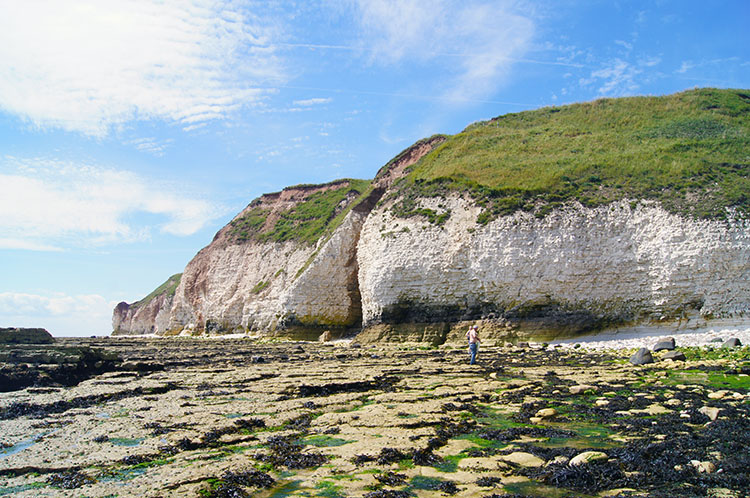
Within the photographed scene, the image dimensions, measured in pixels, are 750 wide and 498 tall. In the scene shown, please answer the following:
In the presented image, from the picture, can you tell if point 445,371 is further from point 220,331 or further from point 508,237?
Answer: point 220,331

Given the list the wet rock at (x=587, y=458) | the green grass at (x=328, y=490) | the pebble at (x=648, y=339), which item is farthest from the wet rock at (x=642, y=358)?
the green grass at (x=328, y=490)

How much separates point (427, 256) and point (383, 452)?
24009 mm

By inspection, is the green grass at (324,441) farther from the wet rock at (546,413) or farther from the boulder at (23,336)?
the boulder at (23,336)

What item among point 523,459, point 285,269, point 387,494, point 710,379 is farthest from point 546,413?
point 285,269

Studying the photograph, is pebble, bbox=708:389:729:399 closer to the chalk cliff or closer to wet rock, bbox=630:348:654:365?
wet rock, bbox=630:348:654:365

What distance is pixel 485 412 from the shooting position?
29.0 ft

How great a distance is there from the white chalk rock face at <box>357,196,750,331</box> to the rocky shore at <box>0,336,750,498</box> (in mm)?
11335

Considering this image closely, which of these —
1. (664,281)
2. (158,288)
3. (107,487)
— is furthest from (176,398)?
(158,288)

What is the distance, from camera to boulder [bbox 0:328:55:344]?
3278 cm

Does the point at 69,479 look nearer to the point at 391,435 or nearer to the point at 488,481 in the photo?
the point at 391,435

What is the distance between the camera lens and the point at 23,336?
34281 millimetres

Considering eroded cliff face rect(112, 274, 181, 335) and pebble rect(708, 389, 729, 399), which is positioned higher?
eroded cliff face rect(112, 274, 181, 335)

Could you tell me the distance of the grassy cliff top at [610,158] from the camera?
2633cm

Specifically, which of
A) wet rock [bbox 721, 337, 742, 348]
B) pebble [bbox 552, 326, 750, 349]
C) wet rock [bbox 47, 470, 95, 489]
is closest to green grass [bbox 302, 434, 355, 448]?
wet rock [bbox 47, 470, 95, 489]
